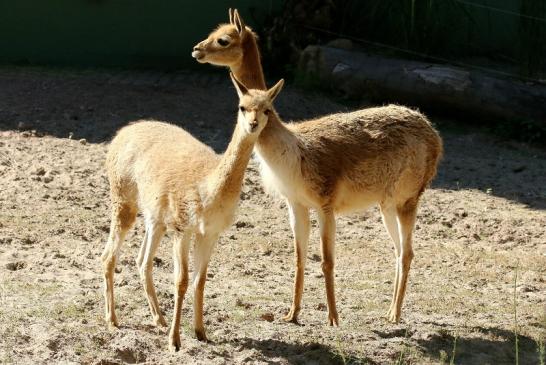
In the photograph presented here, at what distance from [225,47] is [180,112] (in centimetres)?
487

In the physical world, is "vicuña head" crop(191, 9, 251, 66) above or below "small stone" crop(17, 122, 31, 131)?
above

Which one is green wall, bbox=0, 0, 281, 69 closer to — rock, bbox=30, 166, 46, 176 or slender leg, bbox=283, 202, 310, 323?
rock, bbox=30, 166, 46, 176

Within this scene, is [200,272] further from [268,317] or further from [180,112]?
[180,112]

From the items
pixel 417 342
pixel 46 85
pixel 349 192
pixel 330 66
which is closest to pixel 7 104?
pixel 46 85

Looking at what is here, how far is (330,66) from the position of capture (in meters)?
13.3

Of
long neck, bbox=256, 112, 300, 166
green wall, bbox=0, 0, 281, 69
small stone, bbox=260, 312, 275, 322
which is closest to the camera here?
long neck, bbox=256, 112, 300, 166

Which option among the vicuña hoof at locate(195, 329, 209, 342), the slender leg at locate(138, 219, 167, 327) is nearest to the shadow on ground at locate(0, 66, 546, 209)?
the slender leg at locate(138, 219, 167, 327)

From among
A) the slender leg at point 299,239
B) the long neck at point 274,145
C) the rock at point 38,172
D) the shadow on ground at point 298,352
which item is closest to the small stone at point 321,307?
the slender leg at point 299,239

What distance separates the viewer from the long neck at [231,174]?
6.02 metres

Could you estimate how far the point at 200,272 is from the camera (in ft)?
20.8

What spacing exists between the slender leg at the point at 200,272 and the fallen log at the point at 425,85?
6943 millimetres

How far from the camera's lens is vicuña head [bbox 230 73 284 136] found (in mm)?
5998

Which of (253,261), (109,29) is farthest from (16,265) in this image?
(109,29)

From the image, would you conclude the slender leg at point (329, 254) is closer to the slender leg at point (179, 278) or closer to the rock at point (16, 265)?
the slender leg at point (179, 278)
